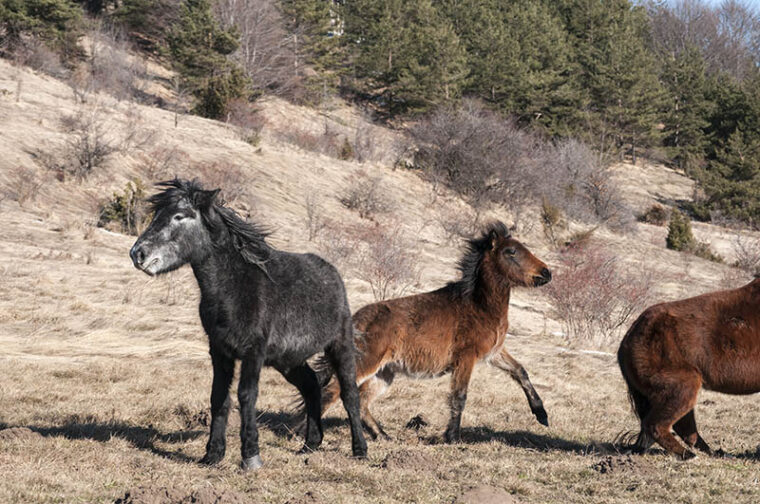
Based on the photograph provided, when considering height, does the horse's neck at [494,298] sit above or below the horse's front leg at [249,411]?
above

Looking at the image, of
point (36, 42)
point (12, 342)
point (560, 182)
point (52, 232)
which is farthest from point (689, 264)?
point (36, 42)

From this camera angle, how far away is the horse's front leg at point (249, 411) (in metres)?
6.07

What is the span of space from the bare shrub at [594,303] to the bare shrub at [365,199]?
14.0 m

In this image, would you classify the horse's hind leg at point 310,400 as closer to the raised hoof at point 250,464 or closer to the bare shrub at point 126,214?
the raised hoof at point 250,464

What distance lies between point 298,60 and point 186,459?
52757 mm

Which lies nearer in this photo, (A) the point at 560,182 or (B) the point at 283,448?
(B) the point at 283,448

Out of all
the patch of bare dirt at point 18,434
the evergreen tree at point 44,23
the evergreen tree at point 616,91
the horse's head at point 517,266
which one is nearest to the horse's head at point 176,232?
the patch of bare dirt at point 18,434

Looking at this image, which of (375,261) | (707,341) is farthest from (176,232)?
(375,261)

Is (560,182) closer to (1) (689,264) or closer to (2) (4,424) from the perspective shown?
(1) (689,264)

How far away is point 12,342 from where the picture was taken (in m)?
11.7

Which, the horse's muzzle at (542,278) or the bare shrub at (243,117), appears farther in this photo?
the bare shrub at (243,117)

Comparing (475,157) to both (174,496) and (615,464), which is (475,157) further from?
(174,496)

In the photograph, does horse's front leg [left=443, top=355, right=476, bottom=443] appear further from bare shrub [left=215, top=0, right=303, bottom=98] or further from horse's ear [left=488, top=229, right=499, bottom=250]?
bare shrub [left=215, top=0, right=303, bottom=98]

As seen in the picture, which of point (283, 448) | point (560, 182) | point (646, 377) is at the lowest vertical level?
point (283, 448)
